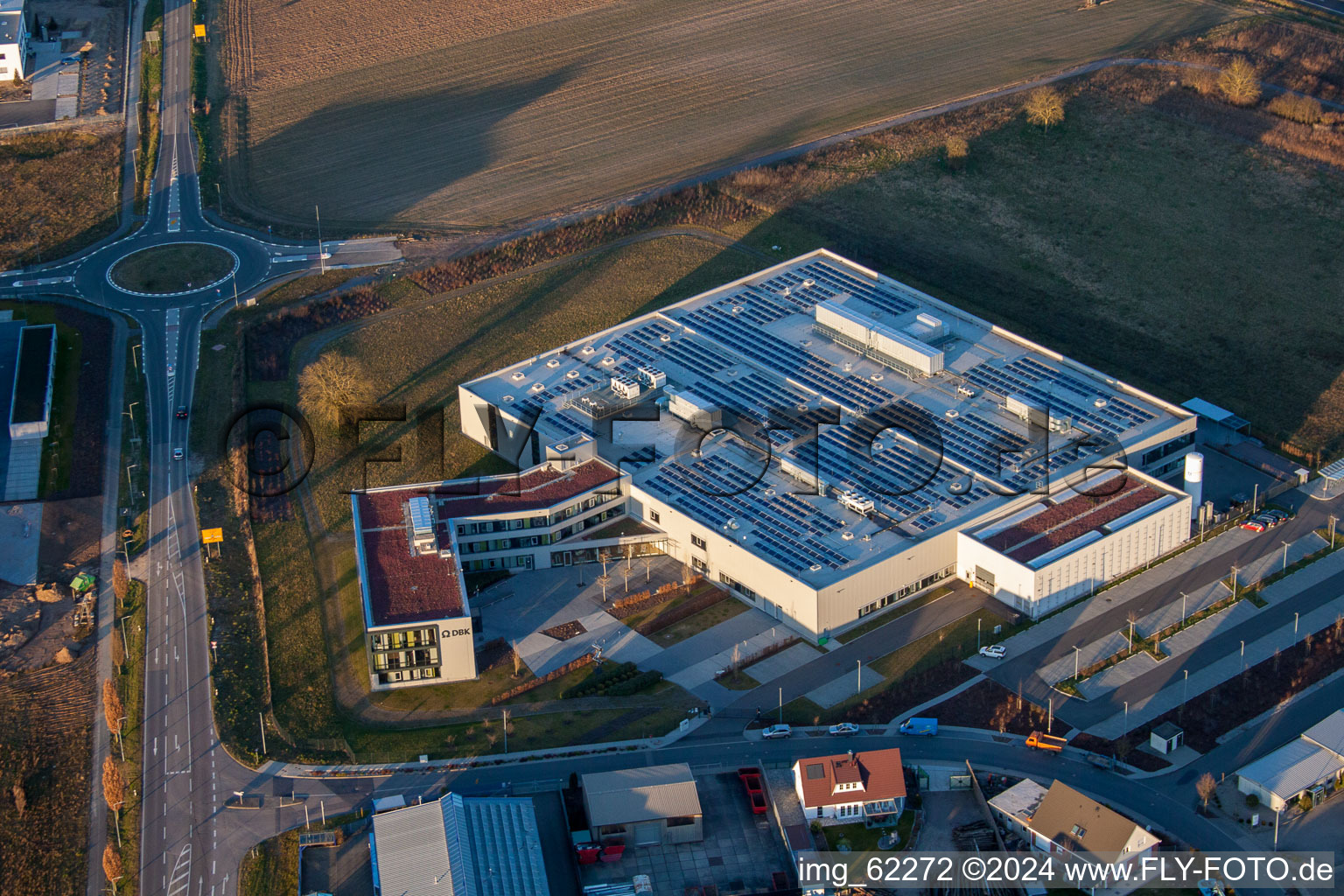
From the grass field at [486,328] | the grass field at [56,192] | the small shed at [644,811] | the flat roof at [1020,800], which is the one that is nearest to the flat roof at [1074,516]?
the flat roof at [1020,800]

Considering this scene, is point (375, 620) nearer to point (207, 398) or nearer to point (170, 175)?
point (207, 398)

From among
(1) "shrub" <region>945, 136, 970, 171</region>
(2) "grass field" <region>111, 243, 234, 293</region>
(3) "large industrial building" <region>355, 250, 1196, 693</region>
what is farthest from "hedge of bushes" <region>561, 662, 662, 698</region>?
(1) "shrub" <region>945, 136, 970, 171</region>

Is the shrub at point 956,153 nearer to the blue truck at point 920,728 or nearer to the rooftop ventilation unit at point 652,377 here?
the rooftop ventilation unit at point 652,377

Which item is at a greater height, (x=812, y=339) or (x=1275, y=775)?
(x=812, y=339)

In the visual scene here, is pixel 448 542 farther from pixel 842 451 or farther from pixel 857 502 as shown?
pixel 842 451

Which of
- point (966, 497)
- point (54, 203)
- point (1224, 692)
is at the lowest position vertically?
point (1224, 692)

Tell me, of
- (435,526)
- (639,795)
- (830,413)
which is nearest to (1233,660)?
(830,413)

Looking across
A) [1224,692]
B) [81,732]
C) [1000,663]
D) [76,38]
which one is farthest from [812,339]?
[76,38]
